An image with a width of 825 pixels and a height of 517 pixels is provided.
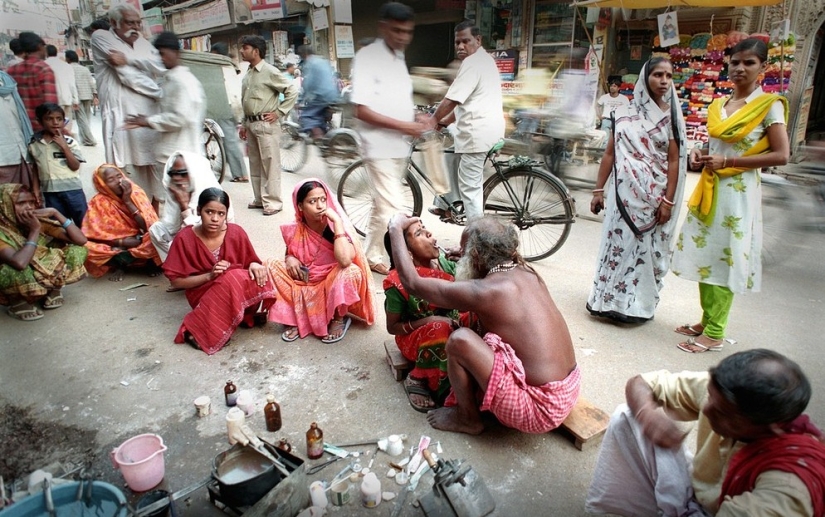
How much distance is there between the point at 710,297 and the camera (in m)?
3.01

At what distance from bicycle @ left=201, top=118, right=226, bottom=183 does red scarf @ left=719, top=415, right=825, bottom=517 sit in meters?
6.35

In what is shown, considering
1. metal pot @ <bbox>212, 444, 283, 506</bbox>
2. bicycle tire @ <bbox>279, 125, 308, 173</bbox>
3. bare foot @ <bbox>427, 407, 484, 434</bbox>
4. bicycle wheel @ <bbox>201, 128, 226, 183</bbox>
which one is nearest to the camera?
metal pot @ <bbox>212, 444, 283, 506</bbox>

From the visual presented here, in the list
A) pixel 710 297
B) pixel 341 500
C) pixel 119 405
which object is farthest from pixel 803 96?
pixel 119 405

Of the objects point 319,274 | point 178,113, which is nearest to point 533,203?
point 319,274

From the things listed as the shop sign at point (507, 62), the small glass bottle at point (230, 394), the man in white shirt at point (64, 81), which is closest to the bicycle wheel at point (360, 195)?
the small glass bottle at point (230, 394)

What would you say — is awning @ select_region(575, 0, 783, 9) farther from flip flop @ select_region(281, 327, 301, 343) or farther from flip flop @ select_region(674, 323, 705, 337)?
flip flop @ select_region(281, 327, 301, 343)

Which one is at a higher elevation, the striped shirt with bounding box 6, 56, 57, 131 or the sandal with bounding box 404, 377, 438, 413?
the striped shirt with bounding box 6, 56, 57, 131

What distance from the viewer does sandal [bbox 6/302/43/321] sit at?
3541 mm

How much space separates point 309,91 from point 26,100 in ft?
9.22

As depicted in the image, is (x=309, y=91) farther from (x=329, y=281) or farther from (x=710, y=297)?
(x=710, y=297)

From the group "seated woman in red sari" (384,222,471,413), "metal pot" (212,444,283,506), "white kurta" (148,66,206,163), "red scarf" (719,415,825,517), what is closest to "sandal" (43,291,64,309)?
"white kurta" (148,66,206,163)

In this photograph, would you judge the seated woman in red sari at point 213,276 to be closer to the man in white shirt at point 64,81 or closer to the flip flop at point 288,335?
the flip flop at point 288,335

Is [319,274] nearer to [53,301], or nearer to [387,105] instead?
[387,105]

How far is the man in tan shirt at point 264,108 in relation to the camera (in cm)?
541
